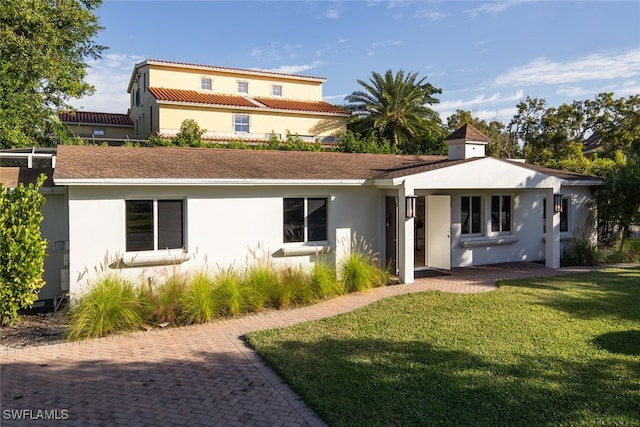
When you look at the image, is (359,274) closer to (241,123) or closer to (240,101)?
(241,123)

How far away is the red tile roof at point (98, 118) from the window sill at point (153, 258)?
38656 mm

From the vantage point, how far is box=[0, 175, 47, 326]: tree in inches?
345

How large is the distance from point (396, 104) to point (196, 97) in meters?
17.1

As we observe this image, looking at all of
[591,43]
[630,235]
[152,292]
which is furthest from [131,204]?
[630,235]

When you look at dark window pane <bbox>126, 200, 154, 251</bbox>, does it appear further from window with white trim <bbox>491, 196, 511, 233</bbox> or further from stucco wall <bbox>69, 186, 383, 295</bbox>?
window with white trim <bbox>491, 196, 511, 233</bbox>

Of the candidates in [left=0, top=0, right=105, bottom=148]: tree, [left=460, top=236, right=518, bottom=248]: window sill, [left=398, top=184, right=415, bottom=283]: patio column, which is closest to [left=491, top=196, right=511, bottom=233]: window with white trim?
[left=460, top=236, right=518, bottom=248]: window sill

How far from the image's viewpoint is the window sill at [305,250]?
1237 centimetres

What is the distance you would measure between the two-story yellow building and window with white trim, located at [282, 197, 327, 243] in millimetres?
25554

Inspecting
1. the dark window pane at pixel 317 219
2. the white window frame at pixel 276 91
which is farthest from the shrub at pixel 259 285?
the white window frame at pixel 276 91

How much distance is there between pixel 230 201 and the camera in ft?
38.8

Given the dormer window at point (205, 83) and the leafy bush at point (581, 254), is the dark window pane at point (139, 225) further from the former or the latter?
the dormer window at point (205, 83)

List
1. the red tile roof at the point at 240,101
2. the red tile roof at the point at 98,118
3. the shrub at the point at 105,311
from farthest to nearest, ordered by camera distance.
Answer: the red tile roof at the point at 98,118 → the red tile roof at the point at 240,101 → the shrub at the point at 105,311

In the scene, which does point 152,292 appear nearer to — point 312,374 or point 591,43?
point 312,374

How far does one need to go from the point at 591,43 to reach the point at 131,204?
52.6 feet
